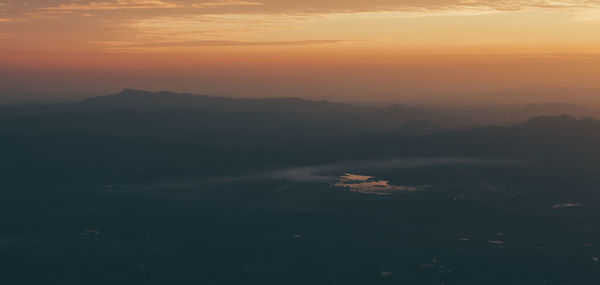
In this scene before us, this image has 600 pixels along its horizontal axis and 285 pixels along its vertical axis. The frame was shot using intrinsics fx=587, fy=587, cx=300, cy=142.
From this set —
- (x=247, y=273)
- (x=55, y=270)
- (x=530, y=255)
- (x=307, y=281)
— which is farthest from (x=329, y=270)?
(x=55, y=270)

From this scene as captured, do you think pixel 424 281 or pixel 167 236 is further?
pixel 167 236

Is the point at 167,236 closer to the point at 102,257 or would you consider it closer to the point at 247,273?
the point at 102,257

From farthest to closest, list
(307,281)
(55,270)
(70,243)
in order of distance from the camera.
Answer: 1. (70,243)
2. (55,270)
3. (307,281)

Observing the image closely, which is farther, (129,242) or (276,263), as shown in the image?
(129,242)

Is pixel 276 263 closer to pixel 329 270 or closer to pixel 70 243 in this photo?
pixel 329 270

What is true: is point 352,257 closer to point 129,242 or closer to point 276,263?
point 276,263

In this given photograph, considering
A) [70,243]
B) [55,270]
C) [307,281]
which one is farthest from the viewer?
[70,243]

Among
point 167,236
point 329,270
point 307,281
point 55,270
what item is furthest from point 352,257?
point 55,270
